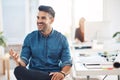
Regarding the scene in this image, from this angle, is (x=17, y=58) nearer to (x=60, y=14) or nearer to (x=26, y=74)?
(x=26, y=74)

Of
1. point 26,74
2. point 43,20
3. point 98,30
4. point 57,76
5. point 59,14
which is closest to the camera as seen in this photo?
point 26,74

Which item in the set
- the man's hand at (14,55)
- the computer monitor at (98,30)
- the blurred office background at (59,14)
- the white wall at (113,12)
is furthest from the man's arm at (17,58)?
the white wall at (113,12)

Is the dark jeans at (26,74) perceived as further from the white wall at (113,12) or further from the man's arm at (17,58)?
the white wall at (113,12)

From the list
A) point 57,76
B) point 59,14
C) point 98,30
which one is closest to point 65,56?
point 57,76

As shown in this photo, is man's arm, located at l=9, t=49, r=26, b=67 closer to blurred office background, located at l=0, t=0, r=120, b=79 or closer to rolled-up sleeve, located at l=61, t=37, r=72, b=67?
rolled-up sleeve, located at l=61, t=37, r=72, b=67

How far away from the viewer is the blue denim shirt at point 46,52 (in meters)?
2.06

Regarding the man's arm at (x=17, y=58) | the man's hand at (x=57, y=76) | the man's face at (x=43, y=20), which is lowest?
the man's hand at (x=57, y=76)

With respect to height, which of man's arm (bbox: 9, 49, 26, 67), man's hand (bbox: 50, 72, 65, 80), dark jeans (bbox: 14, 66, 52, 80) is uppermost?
man's arm (bbox: 9, 49, 26, 67)

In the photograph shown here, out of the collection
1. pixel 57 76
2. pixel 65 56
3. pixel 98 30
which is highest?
pixel 98 30

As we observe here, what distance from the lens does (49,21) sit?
205 centimetres

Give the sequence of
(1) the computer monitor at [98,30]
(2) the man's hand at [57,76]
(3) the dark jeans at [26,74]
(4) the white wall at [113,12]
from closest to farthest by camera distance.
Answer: (3) the dark jeans at [26,74] → (2) the man's hand at [57,76] → (1) the computer monitor at [98,30] → (4) the white wall at [113,12]

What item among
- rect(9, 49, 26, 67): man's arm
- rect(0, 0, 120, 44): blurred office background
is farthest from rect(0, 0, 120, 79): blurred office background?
rect(9, 49, 26, 67): man's arm

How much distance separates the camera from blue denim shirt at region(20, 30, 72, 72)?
2061 millimetres

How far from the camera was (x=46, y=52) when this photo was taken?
207 cm
